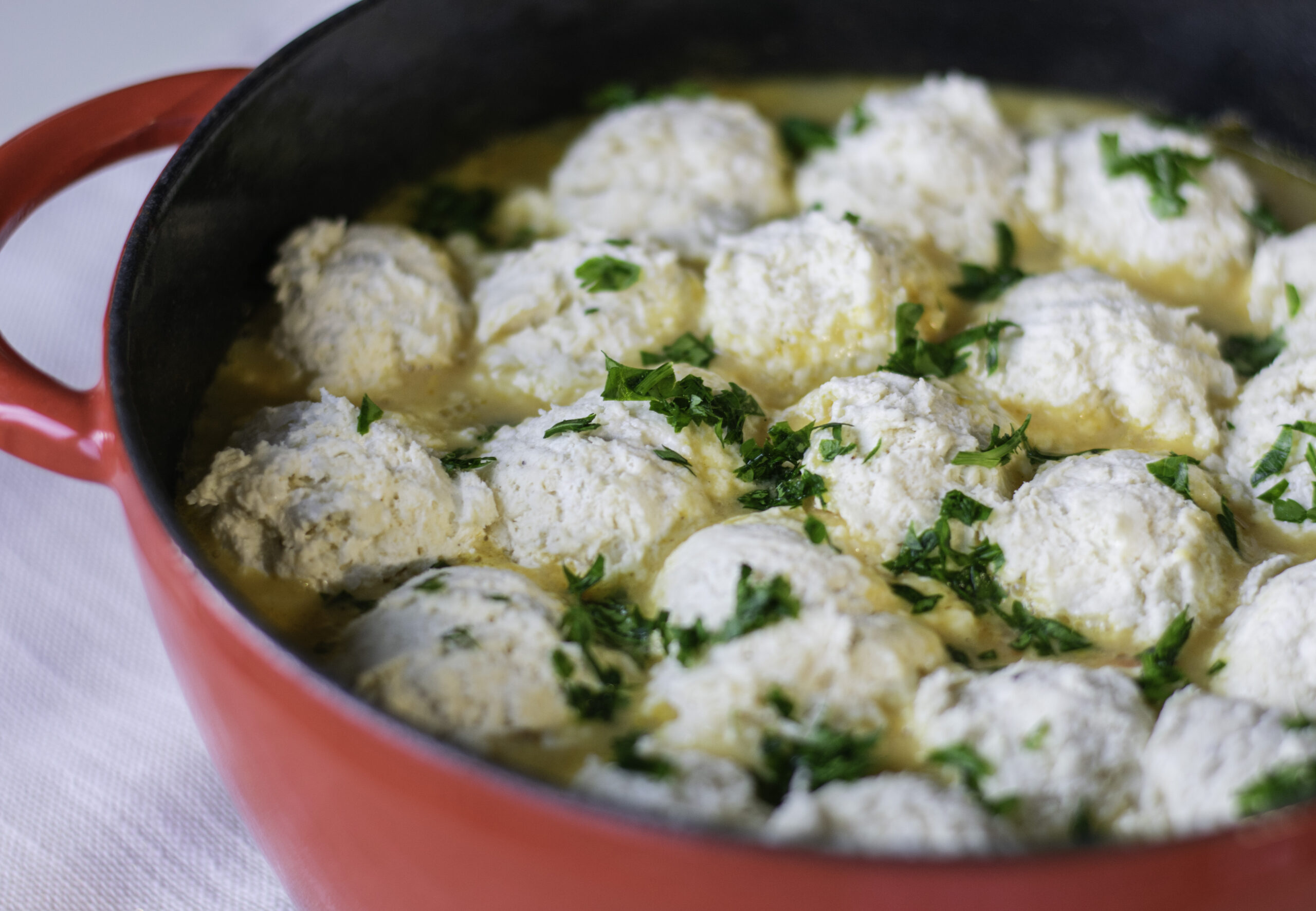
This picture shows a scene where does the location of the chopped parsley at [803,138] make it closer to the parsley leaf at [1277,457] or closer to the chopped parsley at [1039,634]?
the parsley leaf at [1277,457]

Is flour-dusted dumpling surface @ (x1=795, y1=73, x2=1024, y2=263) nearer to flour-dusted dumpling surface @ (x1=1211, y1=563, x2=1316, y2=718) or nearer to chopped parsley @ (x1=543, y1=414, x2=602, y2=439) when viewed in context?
chopped parsley @ (x1=543, y1=414, x2=602, y2=439)

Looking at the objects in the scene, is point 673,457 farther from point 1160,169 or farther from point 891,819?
point 1160,169

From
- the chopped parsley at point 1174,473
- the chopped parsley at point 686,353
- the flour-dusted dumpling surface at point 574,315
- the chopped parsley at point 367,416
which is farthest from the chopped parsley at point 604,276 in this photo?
the chopped parsley at point 1174,473

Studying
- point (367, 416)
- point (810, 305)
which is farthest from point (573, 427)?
point (810, 305)

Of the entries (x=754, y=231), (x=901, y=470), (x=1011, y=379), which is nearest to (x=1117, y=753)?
(x=901, y=470)

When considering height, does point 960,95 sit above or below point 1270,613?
above

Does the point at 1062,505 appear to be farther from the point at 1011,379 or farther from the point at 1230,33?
the point at 1230,33
